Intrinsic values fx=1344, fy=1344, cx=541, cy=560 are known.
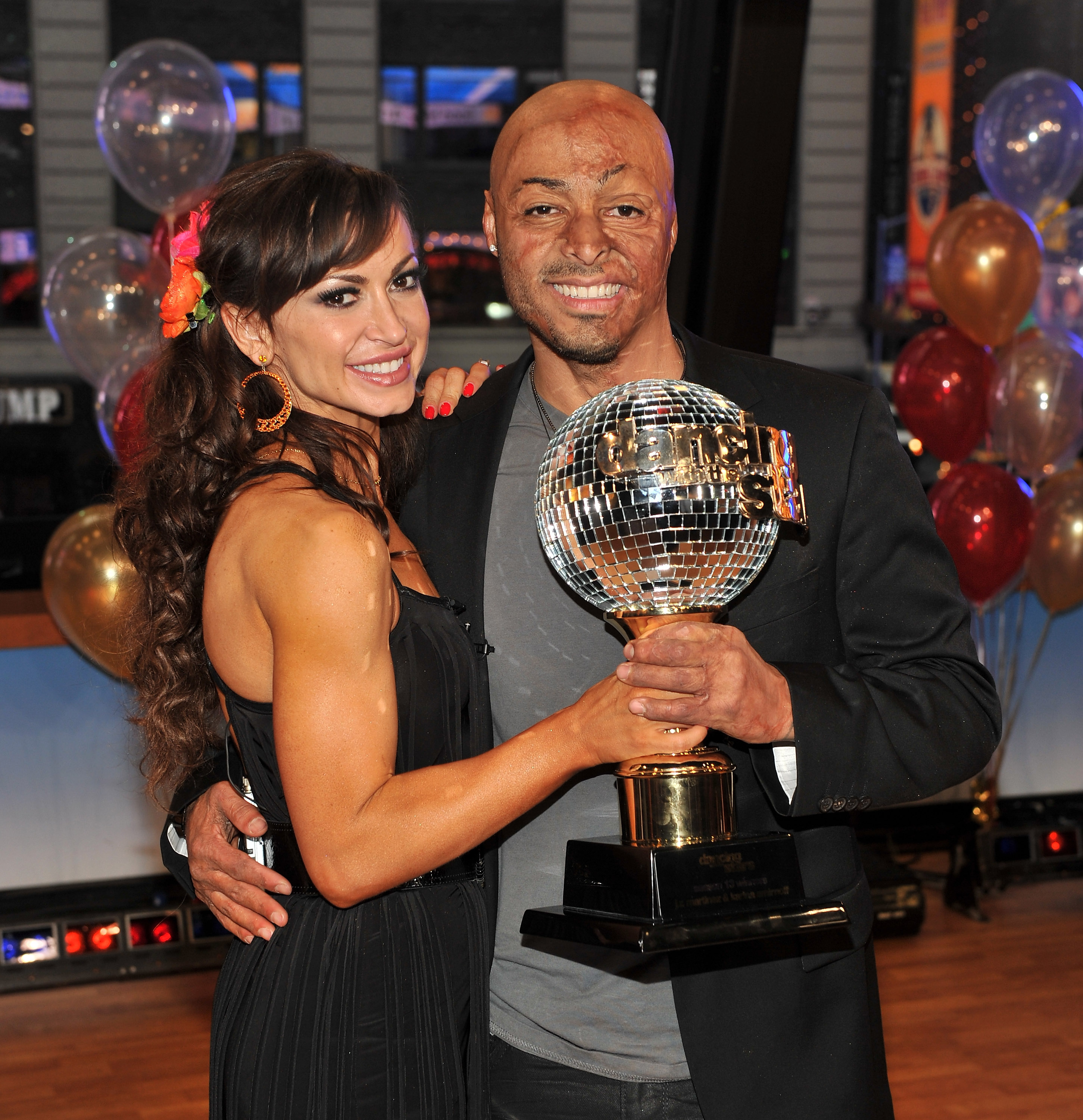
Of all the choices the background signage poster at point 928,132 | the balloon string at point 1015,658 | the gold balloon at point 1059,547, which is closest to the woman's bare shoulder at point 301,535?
the gold balloon at point 1059,547

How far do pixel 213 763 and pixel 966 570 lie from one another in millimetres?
2953

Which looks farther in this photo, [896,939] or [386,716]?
[896,939]

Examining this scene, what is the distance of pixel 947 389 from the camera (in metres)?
4.35

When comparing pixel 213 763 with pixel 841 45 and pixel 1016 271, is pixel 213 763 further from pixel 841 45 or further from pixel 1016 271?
pixel 841 45

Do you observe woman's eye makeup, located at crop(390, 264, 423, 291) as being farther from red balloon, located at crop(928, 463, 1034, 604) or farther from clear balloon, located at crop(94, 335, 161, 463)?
red balloon, located at crop(928, 463, 1034, 604)

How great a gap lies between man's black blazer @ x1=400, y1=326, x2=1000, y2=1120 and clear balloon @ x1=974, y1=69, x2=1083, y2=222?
11.6 ft

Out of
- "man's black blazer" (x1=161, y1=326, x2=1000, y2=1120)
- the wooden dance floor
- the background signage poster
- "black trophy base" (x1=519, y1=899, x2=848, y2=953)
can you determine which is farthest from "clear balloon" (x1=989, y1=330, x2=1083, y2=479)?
the background signage poster

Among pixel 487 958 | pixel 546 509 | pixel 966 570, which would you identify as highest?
pixel 546 509

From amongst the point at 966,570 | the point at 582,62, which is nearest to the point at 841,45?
the point at 582,62

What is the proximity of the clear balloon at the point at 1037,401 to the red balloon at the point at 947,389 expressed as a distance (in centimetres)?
5

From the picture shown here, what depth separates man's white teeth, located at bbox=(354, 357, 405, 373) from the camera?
1.51 m

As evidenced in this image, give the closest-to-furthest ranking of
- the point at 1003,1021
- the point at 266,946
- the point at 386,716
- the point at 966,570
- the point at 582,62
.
→ the point at 386,716, the point at 266,946, the point at 1003,1021, the point at 966,570, the point at 582,62

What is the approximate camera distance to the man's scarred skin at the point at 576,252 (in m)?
1.63

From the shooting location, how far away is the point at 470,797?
1277 mm
